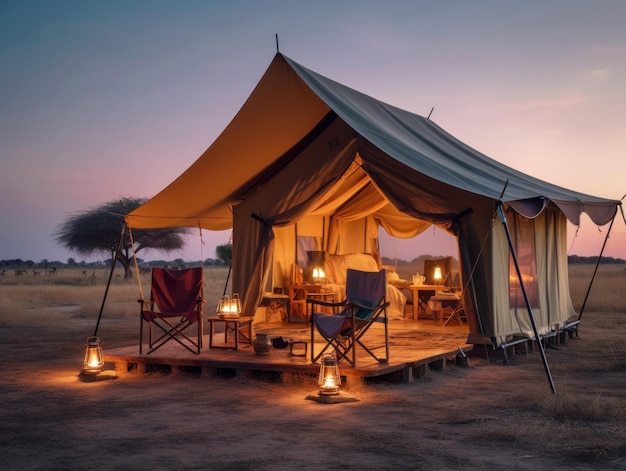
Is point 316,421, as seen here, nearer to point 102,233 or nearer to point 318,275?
point 318,275

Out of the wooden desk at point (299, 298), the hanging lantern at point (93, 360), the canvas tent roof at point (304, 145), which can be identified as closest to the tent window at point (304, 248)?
the wooden desk at point (299, 298)

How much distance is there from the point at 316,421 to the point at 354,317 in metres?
1.33

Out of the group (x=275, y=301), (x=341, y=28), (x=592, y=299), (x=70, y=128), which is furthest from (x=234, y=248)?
(x=592, y=299)

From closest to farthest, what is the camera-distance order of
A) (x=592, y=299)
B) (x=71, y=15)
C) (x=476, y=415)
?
1. (x=476, y=415)
2. (x=71, y=15)
3. (x=592, y=299)

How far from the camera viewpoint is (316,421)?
4.13 meters

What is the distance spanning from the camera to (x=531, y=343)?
24.1 feet

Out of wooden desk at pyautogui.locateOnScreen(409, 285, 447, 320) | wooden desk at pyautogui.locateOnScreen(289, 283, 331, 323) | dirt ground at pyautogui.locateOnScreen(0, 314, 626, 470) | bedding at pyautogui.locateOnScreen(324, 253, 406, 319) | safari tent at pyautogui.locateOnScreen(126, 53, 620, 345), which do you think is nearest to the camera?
dirt ground at pyautogui.locateOnScreen(0, 314, 626, 470)

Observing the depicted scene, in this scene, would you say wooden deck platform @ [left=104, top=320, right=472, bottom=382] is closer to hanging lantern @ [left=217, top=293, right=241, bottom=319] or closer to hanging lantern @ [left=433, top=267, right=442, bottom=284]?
hanging lantern @ [left=217, top=293, right=241, bottom=319]

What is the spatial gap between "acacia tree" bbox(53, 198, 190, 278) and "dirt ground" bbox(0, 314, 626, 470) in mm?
20332

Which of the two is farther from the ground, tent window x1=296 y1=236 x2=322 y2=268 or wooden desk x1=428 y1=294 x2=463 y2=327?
tent window x1=296 y1=236 x2=322 y2=268

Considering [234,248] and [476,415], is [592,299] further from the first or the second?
[476,415]

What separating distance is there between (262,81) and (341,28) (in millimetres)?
2497

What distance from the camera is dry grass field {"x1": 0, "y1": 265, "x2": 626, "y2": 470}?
11.0ft

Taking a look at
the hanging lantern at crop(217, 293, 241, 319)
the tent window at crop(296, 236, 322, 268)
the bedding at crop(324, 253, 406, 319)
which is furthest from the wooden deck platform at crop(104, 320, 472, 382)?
the tent window at crop(296, 236, 322, 268)
